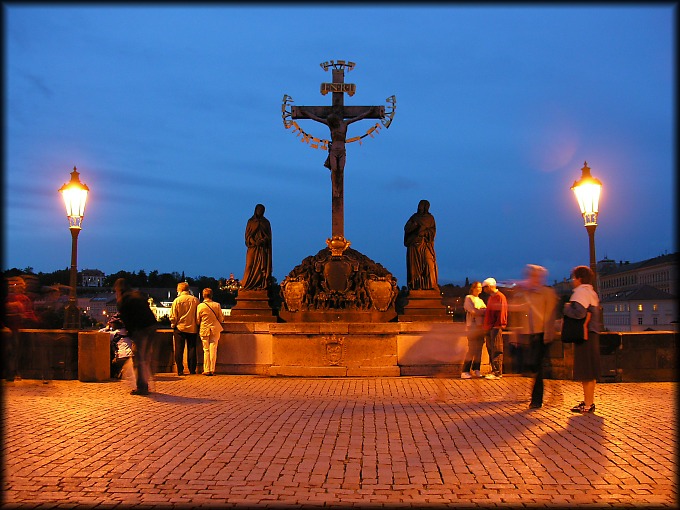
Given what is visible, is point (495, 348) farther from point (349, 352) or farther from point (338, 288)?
point (338, 288)

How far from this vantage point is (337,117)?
1836cm

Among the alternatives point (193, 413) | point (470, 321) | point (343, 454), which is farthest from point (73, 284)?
point (343, 454)

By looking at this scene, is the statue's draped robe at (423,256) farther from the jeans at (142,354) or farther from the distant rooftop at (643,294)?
the distant rooftop at (643,294)

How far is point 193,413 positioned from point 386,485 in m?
4.31

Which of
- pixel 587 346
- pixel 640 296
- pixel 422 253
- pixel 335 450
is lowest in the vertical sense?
pixel 335 450

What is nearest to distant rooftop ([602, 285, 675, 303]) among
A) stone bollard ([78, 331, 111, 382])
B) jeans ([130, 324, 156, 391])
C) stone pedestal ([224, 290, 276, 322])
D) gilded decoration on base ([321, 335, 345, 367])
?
stone pedestal ([224, 290, 276, 322])

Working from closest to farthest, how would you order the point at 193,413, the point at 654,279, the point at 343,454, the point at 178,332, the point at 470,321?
the point at 343,454, the point at 193,413, the point at 470,321, the point at 178,332, the point at 654,279

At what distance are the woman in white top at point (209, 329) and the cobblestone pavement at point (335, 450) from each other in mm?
3202

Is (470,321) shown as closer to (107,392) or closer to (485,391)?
(485,391)

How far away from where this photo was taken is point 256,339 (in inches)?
596

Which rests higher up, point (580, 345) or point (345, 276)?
point (345, 276)

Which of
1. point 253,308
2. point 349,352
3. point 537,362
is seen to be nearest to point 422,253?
point 349,352

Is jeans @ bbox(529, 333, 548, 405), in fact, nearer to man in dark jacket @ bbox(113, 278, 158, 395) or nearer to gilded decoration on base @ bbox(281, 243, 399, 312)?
man in dark jacket @ bbox(113, 278, 158, 395)

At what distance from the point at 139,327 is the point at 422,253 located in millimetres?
7641
